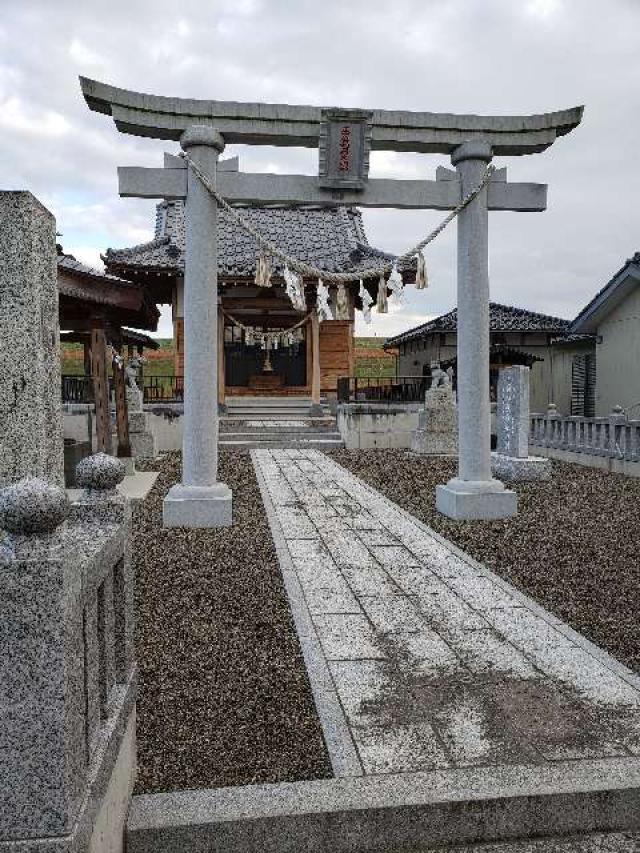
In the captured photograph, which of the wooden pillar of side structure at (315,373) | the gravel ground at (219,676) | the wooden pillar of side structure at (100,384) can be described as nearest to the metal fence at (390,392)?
the wooden pillar of side structure at (315,373)

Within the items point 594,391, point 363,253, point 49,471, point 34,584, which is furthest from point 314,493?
point 594,391

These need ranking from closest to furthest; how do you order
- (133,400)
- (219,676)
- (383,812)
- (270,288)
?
(383,812) < (219,676) < (133,400) < (270,288)

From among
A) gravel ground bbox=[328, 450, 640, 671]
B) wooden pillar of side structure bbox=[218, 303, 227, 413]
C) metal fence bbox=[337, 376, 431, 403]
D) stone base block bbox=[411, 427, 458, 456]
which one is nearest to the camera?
gravel ground bbox=[328, 450, 640, 671]

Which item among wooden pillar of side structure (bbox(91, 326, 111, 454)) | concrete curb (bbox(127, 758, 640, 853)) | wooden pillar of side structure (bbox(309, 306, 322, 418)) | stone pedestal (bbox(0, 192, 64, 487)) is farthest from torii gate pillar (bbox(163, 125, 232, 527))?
wooden pillar of side structure (bbox(309, 306, 322, 418))

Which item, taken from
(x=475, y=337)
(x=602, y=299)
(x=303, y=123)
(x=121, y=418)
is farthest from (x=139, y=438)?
(x=602, y=299)

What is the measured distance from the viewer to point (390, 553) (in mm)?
5922

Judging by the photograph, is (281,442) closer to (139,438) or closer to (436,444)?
(139,438)

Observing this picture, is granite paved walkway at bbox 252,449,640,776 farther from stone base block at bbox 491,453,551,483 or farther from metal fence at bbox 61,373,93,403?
metal fence at bbox 61,373,93,403

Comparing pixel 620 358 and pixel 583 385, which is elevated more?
pixel 620 358

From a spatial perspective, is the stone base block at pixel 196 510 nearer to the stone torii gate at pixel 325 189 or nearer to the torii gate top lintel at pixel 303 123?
the stone torii gate at pixel 325 189

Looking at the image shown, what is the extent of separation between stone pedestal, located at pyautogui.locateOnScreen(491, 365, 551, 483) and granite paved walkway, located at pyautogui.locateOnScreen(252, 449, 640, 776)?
499 centimetres

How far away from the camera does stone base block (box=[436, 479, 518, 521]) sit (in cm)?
745

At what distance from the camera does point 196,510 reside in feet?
22.7

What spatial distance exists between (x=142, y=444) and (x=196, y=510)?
6.79 m
